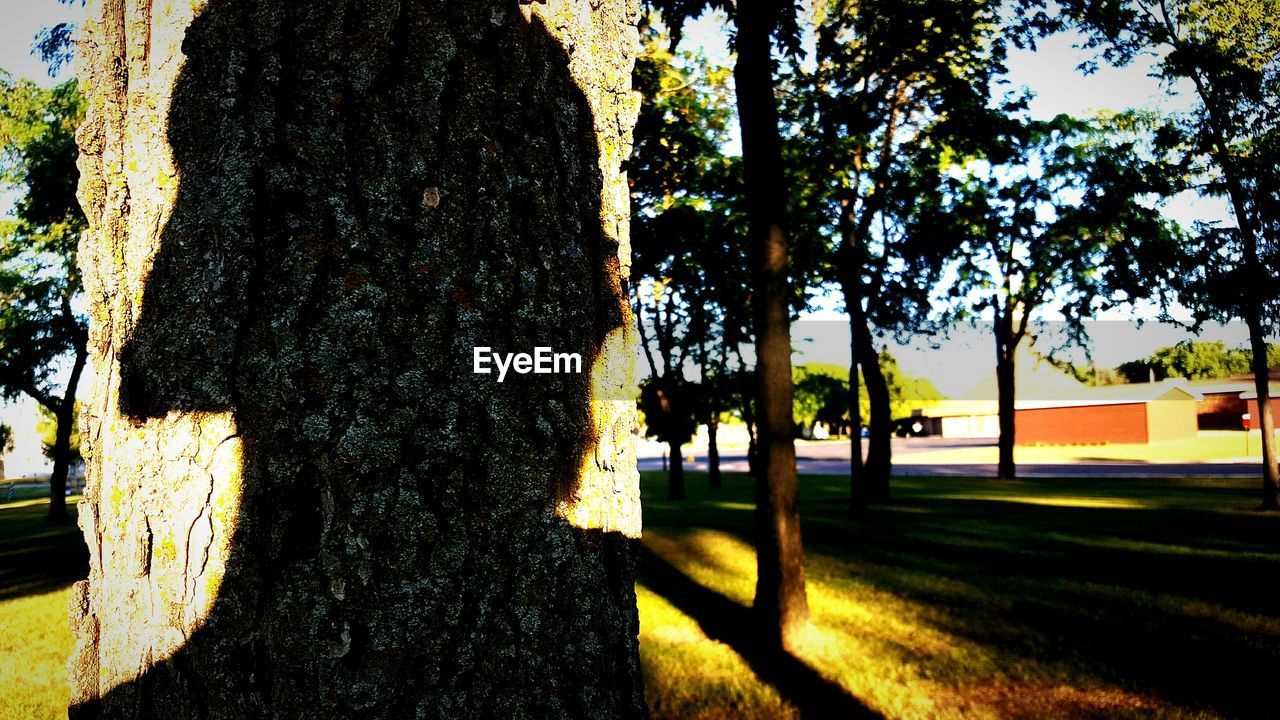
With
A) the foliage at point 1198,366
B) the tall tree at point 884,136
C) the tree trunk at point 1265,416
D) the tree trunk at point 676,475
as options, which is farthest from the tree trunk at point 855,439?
the foliage at point 1198,366

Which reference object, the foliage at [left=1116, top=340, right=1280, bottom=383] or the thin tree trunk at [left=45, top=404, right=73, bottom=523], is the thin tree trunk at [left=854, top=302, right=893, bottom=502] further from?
the foliage at [left=1116, top=340, right=1280, bottom=383]

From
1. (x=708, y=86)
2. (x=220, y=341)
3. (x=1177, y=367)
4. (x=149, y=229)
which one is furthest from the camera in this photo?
(x=1177, y=367)

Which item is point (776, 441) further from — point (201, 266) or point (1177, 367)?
point (1177, 367)

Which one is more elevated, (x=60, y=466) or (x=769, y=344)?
(x=769, y=344)

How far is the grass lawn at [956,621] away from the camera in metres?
5.70

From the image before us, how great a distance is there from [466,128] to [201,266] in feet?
1.90

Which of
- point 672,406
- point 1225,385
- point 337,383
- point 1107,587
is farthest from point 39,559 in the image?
point 1225,385

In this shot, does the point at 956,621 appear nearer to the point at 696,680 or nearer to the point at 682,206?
the point at 696,680

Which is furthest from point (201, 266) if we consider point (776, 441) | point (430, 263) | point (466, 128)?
point (776, 441)

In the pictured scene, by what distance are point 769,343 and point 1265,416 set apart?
15.0 meters

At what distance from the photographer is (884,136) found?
61.3 feet

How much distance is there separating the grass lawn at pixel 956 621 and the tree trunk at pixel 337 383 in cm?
458

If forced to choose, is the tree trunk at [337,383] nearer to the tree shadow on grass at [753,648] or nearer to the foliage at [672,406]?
the tree shadow on grass at [753,648]

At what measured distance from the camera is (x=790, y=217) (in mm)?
18047
